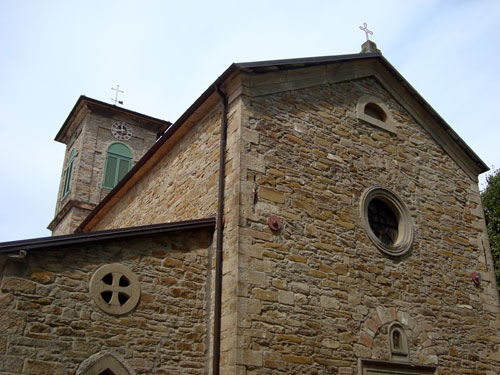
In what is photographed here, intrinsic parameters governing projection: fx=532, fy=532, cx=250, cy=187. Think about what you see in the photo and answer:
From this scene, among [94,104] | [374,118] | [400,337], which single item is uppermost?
[94,104]

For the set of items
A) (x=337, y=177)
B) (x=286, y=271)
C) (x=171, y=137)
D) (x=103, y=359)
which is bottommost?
(x=103, y=359)

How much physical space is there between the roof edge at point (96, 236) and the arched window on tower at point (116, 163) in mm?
11565

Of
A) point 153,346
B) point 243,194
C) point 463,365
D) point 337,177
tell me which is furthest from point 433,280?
point 153,346

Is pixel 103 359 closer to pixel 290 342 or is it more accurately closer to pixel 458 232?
pixel 290 342

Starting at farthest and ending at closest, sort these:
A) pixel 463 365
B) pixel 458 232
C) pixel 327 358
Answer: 1. pixel 458 232
2. pixel 463 365
3. pixel 327 358

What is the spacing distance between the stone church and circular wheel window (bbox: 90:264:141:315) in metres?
0.02

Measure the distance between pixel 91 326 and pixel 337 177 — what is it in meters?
4.50

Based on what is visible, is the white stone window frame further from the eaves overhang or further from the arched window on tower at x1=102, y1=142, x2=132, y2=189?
the arched window on tower at x1=102, y1=142, x2=132, y2=189

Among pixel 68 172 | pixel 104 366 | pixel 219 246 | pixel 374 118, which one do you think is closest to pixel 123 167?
pixel 68 172

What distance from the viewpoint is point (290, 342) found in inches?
278

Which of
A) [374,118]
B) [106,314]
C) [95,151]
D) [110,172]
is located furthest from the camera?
[95,151]

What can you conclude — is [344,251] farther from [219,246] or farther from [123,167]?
[123,167]

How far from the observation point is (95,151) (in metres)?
18.9

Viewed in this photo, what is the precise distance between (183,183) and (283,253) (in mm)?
2728
